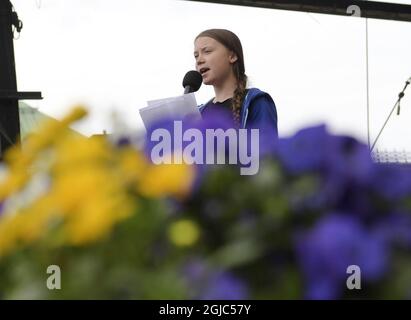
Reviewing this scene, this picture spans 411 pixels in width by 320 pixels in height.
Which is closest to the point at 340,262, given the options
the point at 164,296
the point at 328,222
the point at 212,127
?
the point at 328,222

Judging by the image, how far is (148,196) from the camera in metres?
0.67

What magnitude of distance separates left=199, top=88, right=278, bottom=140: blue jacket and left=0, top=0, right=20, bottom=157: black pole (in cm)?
33

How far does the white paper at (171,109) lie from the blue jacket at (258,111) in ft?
0.07

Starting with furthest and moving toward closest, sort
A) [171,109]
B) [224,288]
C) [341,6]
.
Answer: [341,6] < [171,109] < [224,288]

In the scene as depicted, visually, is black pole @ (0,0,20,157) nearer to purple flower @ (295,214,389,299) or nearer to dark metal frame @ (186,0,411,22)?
dark metal frame @ (186,0,411,22)

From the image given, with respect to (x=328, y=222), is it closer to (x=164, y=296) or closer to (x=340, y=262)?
(x=340, y=262)

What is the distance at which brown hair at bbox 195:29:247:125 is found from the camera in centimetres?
120

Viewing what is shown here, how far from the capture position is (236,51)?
4.00ft

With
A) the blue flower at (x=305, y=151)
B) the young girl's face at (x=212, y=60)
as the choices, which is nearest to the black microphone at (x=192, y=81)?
the young girl's face at (x=212, y=60)

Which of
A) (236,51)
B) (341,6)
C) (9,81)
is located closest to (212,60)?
(236,51)

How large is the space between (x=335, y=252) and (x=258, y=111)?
1.64 ft

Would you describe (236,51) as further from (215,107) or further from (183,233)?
(183,233)

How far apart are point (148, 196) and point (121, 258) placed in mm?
70

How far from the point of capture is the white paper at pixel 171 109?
3.72 ft
